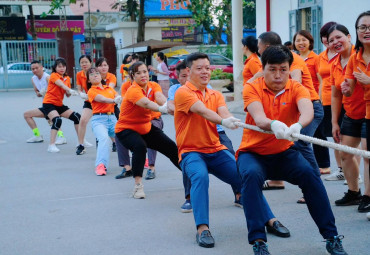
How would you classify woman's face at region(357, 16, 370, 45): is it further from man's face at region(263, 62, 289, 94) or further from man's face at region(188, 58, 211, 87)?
man's face at region(188, 58, 211, 87)

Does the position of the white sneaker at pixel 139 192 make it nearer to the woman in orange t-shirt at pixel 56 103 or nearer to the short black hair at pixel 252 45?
the short black hair at pixel 252 45

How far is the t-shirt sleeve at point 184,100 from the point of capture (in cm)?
505

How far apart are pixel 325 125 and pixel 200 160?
7.97ft

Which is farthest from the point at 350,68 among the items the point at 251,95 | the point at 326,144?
the point at 326,144

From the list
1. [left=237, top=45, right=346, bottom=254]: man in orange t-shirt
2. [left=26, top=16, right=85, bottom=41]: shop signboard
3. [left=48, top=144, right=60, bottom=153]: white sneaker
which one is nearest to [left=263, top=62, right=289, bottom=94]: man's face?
[left=237, top=45, right=346, bottom=254]: man in orange t-shirt

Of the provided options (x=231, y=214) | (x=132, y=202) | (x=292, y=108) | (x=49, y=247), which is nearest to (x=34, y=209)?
(x=132, y=202)

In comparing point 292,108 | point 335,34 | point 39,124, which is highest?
point 335,34

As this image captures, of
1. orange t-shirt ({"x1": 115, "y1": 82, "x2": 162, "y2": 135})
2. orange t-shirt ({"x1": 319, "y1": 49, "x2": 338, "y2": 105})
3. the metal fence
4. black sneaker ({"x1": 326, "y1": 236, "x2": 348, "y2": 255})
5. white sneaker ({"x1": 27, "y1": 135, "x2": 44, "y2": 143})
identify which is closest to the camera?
black sneaker ({"x1": 326, "y1": 236, "x2": 348, "y2": 255})

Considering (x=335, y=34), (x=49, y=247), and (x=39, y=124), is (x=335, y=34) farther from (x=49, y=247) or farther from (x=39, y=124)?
(x=39, y=124)

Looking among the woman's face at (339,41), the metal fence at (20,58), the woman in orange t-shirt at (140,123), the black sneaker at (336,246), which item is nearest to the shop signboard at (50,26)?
the metal fence at (20,58)

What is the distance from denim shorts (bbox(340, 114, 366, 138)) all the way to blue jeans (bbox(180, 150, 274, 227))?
1161 mm

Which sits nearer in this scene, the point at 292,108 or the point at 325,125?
the point at 292,108

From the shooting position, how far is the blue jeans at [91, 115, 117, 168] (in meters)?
8.29

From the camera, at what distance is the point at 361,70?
4988 mm
